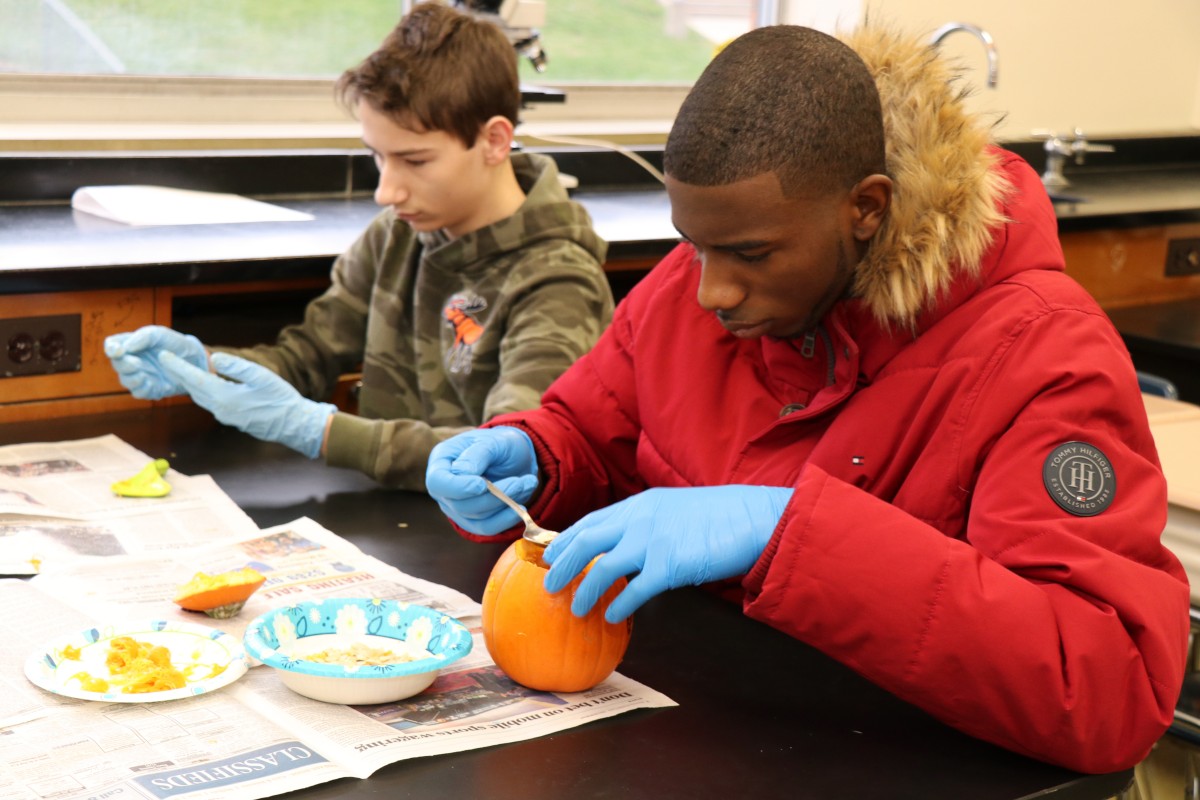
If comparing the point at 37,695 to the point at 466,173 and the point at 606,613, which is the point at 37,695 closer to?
the point at 606,613

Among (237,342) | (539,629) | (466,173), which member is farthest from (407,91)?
(539,629)

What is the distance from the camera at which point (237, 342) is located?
2121 mm

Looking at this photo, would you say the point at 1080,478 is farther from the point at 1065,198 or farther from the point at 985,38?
the point at 1065,198

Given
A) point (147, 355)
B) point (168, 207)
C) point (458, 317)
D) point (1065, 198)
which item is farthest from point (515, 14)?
point (1065, 198)

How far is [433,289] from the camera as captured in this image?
6.38 feet

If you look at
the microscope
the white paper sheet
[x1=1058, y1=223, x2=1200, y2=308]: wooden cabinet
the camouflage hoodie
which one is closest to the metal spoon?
the camouflage hoodie

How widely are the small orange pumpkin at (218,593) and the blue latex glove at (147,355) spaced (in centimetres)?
59

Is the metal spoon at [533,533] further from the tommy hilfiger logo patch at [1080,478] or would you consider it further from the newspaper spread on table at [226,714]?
the tommy hilfiger logo patch at [1080,478]

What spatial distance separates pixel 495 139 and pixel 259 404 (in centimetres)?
52

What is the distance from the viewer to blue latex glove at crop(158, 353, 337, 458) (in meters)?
1.68

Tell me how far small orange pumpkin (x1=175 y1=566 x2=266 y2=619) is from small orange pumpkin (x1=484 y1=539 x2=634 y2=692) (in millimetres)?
235

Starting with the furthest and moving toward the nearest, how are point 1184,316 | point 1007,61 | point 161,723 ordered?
1. point 1007,61
2. point 1184,316
3. point 161,723

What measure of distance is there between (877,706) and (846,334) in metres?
0.31

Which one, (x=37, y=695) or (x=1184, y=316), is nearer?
(x=37, y=695)
